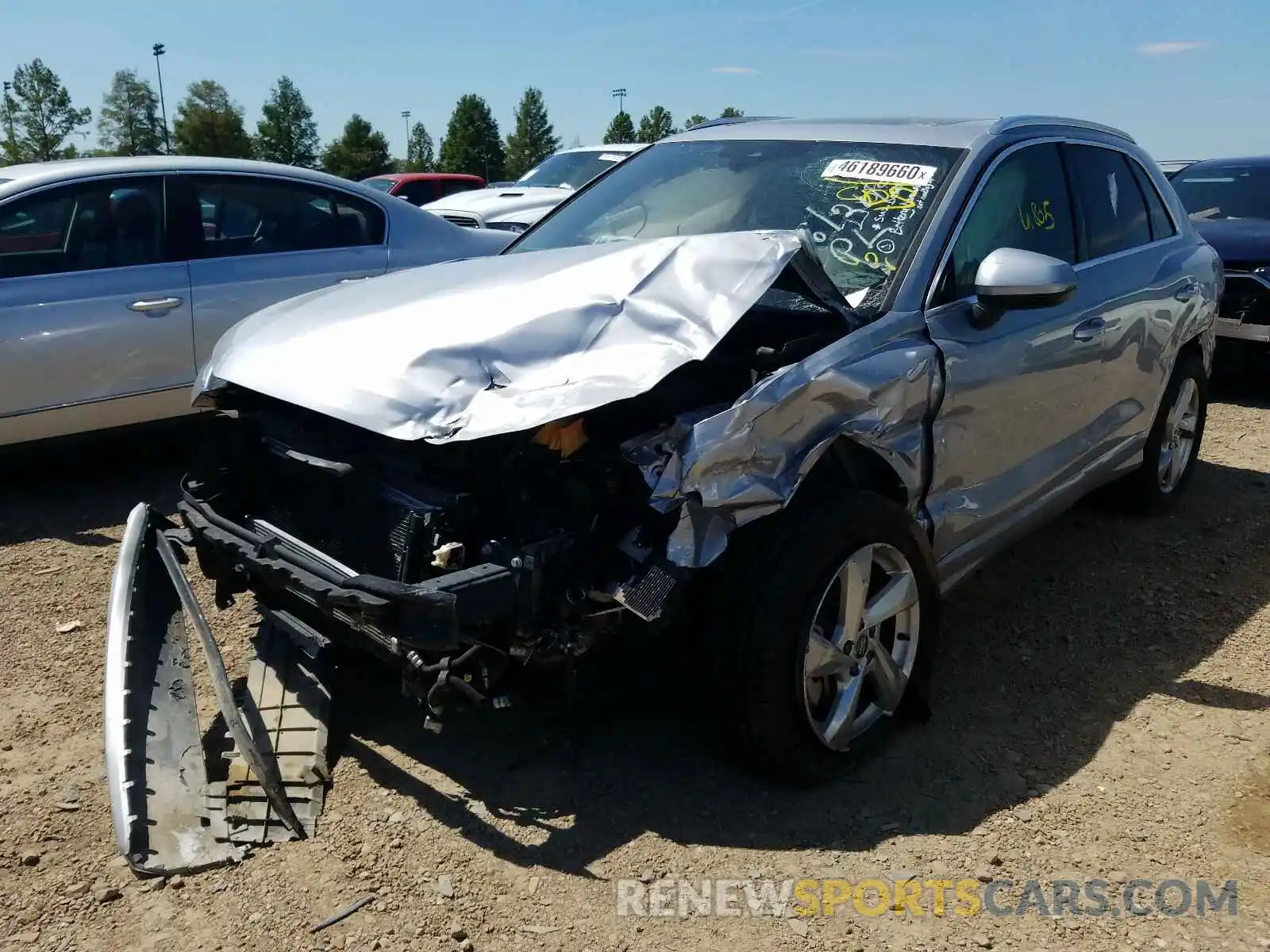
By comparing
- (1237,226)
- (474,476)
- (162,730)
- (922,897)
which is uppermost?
(1237,226)

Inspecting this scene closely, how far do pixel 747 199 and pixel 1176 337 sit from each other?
93.7 inches

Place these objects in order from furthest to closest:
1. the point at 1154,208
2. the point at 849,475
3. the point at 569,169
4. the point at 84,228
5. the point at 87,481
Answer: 1. the point at 569,169
2. the point at 87,481
3. the point at 84,228
4. the point at 1154,208
5. the point at 849,475

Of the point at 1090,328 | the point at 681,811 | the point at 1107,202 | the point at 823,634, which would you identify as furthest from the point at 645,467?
the point at 1107,202

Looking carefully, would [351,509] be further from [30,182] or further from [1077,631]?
[30,182]

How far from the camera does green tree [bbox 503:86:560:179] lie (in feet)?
221

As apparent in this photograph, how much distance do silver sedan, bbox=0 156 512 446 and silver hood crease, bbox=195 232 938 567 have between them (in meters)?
2.25

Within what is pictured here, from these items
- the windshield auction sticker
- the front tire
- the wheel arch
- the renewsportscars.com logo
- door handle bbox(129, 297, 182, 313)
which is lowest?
the renewsportscars.com logo

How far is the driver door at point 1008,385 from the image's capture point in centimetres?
330

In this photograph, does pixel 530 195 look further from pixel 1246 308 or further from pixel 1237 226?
pixel 1246 308

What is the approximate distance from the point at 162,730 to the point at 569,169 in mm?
10516

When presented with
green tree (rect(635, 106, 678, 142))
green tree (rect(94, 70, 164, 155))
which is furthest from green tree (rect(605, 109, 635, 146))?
green tree (rect(94, 70, 164, 155))

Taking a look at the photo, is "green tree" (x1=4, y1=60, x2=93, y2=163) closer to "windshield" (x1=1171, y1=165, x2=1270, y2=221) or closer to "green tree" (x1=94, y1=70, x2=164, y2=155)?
"green tree" (x1=94, y1=70, x2=164, y2=155)

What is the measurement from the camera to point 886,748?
10.4 ft

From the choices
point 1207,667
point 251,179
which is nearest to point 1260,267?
point 1207,667
